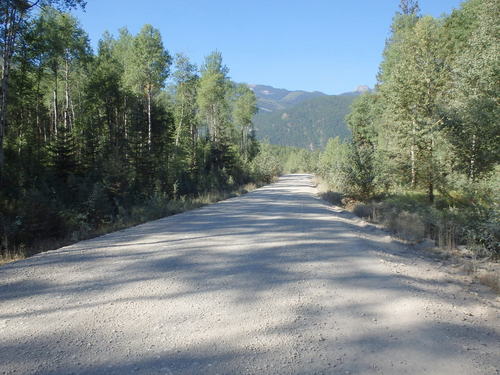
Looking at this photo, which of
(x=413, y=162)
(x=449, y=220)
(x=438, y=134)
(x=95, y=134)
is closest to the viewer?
(x=449, y=220)

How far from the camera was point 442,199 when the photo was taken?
14.6m

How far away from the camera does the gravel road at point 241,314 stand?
7.72ft

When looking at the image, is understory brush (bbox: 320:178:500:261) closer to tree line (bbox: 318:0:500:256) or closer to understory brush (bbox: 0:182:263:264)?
tree line (bbox: 318:0:500:256)

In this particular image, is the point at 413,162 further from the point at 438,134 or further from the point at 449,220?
the point at 449,220

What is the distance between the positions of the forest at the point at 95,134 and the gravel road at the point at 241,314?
109 inches

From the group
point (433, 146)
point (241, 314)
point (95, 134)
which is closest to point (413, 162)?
point (433, 146)

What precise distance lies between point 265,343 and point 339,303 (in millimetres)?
1222

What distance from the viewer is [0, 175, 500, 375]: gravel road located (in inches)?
92.7

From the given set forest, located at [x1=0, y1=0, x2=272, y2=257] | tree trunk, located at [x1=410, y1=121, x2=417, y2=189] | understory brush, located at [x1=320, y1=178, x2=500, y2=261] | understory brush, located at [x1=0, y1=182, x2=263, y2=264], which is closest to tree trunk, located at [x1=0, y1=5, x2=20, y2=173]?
forest, located at [x1=0, y1=0, x2=272, y2=257]

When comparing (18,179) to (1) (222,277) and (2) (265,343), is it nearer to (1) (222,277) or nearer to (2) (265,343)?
(1) (222,277)

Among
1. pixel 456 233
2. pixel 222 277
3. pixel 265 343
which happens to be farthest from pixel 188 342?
pixel 456 233

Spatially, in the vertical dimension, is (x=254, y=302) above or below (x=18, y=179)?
below

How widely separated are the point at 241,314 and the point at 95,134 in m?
27.8

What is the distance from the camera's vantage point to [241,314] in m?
3.15
